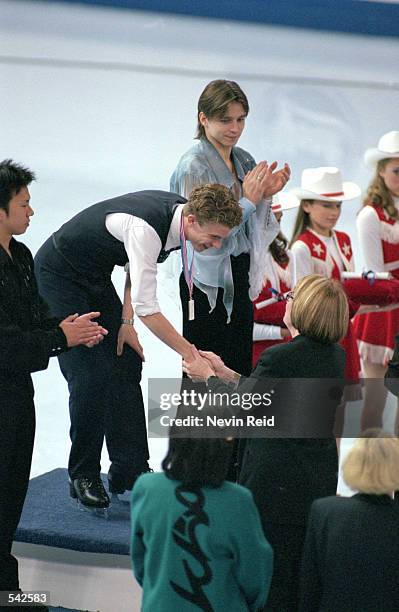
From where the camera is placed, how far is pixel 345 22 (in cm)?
366

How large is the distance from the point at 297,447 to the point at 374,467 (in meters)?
0.50

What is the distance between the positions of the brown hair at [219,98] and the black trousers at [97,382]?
685 millimetres

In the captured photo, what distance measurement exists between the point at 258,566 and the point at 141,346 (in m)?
1.37

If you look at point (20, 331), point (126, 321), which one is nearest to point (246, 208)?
point (126, 321)

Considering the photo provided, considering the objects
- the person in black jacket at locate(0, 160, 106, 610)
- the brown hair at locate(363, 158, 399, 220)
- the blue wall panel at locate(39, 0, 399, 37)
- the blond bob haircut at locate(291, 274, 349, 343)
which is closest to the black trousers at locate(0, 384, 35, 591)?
the person in black jacket at locate(0, 160, 106, 610)

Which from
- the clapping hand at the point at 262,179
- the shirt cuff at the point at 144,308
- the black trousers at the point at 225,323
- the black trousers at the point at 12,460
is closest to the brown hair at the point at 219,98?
the clapping hand at the point at 262,179

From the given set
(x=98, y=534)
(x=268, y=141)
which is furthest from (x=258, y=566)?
(x=268, y=141)

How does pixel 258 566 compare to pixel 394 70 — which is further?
pixel 394 70

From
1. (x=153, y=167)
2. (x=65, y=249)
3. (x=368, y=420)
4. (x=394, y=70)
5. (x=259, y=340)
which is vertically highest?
(x=394, y=70)

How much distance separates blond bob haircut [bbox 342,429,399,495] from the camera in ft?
7.88

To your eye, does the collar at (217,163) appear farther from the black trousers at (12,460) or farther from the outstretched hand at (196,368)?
the black trousers at (12,460)

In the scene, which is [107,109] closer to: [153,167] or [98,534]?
[153,167]

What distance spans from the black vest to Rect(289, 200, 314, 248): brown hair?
0.77 m

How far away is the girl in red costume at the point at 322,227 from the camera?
3912mm
